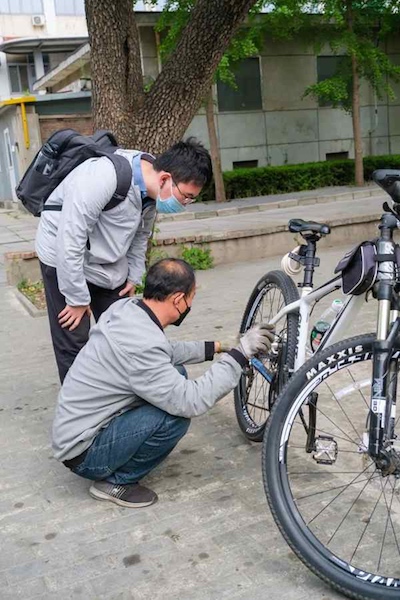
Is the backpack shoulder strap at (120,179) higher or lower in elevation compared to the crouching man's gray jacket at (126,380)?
higher

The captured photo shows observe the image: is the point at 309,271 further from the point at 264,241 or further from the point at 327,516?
the point at 264,241

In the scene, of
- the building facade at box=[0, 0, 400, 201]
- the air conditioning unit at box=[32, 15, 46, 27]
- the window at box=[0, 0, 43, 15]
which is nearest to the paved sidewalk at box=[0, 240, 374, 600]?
the building facade at box=[0, 0, 400, 201]

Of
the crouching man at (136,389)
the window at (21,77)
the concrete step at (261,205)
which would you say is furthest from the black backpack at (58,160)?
the window at (21,77)

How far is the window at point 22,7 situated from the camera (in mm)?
31314

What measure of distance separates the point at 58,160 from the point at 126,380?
1192 mm

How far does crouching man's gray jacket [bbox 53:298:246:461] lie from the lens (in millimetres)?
2658

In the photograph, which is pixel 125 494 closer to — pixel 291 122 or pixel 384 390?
pixel 384 390

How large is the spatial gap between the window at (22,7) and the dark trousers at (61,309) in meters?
31.9

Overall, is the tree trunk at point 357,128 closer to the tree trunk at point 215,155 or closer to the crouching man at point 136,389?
the tree trunk at point 215,155

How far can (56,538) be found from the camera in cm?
272

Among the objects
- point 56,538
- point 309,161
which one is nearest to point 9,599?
point 56,538

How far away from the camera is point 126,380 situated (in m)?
2.73

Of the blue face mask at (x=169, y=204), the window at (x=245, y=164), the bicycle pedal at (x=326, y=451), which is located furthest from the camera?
the window at (x=245, y=164)

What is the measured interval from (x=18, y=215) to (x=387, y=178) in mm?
14844
